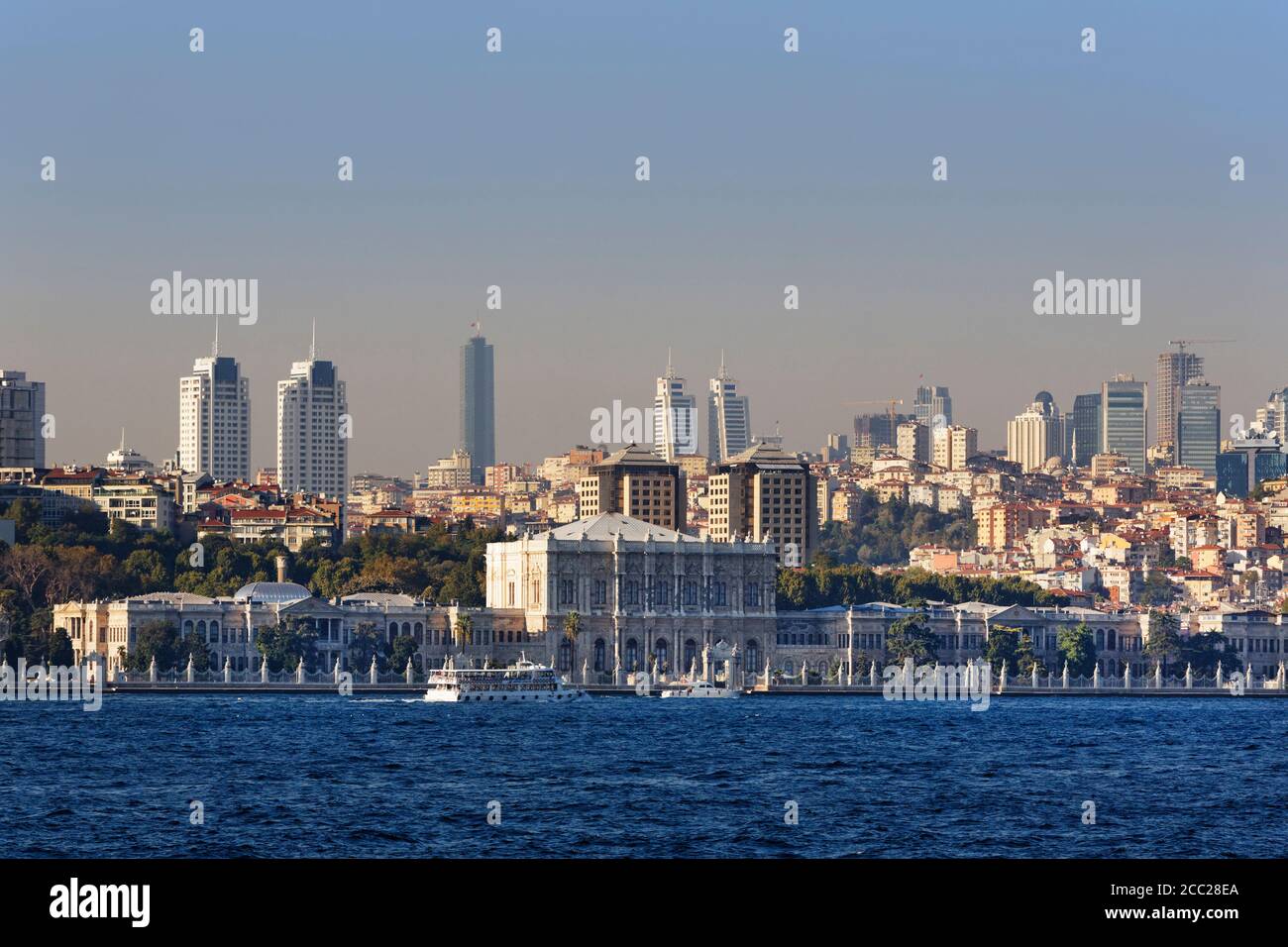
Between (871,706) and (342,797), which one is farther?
(871,706)

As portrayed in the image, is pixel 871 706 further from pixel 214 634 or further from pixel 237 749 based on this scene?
pixel 237 749

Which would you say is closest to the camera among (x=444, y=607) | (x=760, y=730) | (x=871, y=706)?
(x=760, y=730)

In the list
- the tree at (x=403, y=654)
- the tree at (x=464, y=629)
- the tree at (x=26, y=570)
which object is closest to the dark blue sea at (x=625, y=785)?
the tree at (x=403, y=654)

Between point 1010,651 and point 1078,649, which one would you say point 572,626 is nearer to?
point 1010,651
